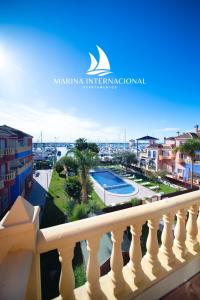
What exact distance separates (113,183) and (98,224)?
24.5 m

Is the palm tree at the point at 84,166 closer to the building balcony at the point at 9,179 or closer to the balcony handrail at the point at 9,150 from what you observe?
the balcony handrail at the point at 9,150

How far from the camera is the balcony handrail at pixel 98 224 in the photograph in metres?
1.22

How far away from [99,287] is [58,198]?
643 inches

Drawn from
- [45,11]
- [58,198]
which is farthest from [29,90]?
[58,198]

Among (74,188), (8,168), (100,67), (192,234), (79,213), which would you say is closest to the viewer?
(192,234)

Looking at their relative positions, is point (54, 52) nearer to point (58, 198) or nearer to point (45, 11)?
point (45, 11)

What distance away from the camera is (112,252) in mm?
1585

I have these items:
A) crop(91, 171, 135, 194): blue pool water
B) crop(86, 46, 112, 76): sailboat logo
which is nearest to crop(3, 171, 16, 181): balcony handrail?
crop(86, 46, 112, 76): sailboat logo

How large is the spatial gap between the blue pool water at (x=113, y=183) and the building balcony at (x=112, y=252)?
18.9 meters

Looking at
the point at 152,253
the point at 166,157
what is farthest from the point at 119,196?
the point at 152,253

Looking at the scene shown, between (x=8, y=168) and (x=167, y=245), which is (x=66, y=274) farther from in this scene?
(x=8, y=168)

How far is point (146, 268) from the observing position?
185cm

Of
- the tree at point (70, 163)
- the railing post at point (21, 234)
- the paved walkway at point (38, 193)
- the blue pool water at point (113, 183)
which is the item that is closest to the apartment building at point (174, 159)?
the blue pool water at point (113, 183)

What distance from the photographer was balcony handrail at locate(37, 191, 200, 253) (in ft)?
4.01
